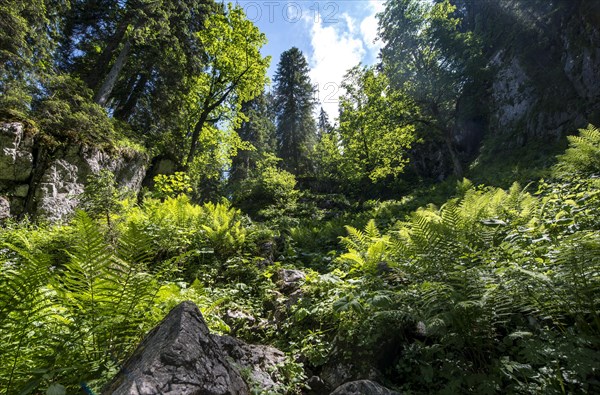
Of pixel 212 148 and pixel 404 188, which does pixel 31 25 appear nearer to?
pixel 212 148

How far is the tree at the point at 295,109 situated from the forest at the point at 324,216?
660 cm

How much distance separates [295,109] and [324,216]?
57.2 feet

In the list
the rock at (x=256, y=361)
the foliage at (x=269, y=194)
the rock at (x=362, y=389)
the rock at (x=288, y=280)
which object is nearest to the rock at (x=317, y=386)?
the rock at (x=256, y=361)

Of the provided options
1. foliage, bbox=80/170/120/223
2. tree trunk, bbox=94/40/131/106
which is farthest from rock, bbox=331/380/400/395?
tree trunk, bbox=94/40/131/106

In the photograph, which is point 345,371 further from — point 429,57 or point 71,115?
point 429,57

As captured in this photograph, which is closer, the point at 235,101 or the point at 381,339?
the point at 381,339

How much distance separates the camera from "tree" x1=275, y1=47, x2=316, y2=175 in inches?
1103

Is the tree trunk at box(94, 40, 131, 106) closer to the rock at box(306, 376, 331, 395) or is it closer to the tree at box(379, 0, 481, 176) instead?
the rock at box(306, 376, 331, 395)

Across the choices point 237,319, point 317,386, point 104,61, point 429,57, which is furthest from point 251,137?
point 317,386

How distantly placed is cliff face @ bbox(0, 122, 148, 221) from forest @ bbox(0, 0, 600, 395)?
0.15 ft

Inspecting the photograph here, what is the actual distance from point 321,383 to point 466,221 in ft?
7.67

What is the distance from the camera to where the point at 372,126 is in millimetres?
16172

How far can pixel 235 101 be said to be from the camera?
1502cm

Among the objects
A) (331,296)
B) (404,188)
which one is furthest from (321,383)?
(404,188)
